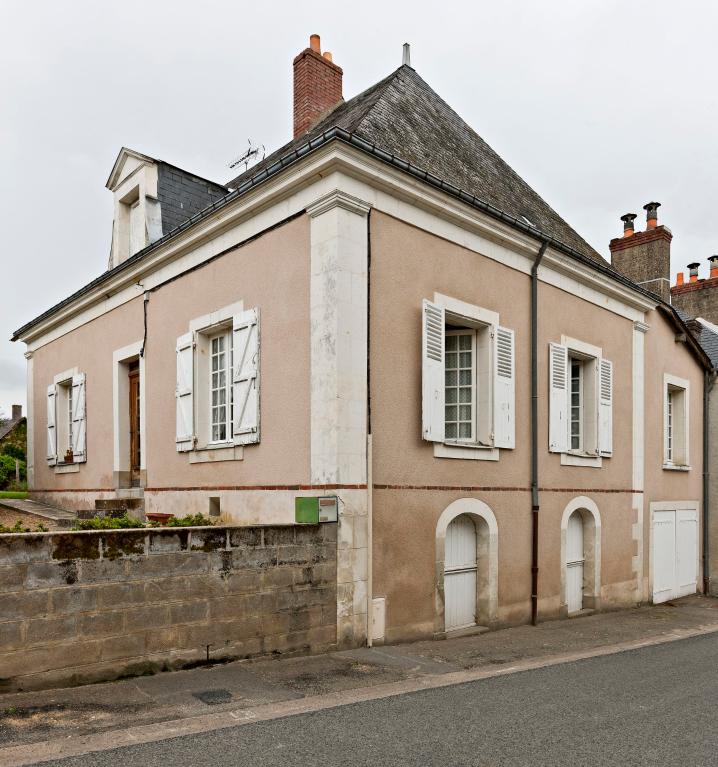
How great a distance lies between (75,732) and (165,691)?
3.37ft

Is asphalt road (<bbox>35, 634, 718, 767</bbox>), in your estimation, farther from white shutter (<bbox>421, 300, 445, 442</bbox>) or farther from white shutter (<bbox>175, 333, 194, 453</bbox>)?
white shutter (<bbox>175, 333, 194, 453</bbox>)

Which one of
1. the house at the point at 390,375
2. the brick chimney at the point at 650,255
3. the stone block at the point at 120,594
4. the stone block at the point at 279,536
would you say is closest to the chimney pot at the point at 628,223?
the brick chimney at the point at 650,255

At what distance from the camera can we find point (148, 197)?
11742 mm

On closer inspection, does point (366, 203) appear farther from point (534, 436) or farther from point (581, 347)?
point (581, 347)

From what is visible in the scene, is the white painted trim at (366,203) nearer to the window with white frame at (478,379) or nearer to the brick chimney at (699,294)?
the window with white frame at (478,379)

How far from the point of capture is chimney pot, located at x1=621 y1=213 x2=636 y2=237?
16.5 m

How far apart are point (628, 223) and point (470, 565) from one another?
1069 cm

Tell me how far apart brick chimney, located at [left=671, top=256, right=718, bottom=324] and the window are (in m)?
17.5

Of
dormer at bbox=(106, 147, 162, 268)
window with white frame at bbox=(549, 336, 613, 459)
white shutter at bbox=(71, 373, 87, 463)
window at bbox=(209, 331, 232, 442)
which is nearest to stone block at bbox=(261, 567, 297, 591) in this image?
window at bbox=(209, 331, 232, 442)

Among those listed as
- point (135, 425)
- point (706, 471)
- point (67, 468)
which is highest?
point (135, 425)

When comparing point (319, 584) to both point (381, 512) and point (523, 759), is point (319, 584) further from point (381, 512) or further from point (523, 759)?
point (523, 759)

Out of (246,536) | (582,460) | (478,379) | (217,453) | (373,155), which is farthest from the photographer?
(582,460)

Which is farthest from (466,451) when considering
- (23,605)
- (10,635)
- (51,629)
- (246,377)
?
(10,635)

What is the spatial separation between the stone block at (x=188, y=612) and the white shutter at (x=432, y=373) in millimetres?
3164
